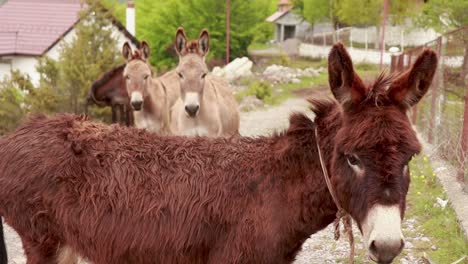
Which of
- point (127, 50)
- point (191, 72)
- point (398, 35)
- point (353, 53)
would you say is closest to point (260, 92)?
point (127, 50)

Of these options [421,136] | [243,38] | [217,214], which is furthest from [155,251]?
[243,38]

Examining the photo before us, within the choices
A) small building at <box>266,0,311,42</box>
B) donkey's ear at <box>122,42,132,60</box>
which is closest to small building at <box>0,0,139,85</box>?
donkey's ear at <box>122,42,132,60</box>

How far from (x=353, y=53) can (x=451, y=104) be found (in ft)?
90.9

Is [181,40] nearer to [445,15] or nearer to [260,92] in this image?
[260,92]

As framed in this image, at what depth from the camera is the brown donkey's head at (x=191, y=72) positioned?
26.2ft

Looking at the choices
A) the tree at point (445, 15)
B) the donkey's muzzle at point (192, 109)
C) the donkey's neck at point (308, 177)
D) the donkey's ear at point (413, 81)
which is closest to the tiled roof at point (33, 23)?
the tree at point (445, 15)

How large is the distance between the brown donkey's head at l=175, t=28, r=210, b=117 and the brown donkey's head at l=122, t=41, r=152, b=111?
0.93 meters

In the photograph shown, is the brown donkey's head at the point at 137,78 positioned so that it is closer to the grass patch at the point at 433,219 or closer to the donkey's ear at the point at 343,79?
the grass patch at the point at 433,219

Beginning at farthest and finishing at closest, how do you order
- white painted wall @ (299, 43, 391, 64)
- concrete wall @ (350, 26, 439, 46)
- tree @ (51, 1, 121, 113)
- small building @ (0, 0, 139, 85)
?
concrete wall @ (350, 26, 439, 46), white painted wall @ (299, 43, 391, 64), small building @ (0, 0, 139, 85), tree @ (51, 1, 121, 113)

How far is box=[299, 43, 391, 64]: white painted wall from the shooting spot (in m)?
33.2

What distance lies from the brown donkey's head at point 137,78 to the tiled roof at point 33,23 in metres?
18.1

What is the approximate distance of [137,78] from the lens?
361 inches

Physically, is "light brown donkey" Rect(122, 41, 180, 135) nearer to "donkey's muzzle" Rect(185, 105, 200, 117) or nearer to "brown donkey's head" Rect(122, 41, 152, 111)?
"brown donkey's head" Rect(122, 41, 152, 111)

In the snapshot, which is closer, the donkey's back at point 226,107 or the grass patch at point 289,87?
the donkey's back at point 226,107
